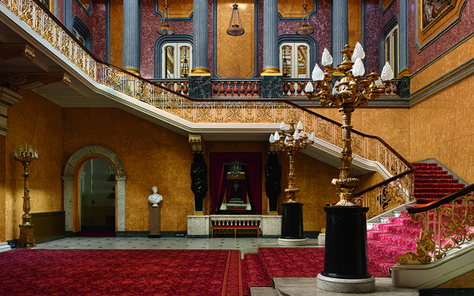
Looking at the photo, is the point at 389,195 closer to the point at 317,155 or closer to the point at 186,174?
the point at 317,155

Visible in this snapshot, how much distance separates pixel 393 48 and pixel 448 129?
4.81 meters

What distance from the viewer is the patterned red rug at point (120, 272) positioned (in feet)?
17.5

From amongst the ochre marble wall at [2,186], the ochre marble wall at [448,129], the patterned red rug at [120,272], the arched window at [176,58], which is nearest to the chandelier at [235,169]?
the patterned red rug at [120,272]

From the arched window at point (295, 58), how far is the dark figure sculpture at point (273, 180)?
178 inches

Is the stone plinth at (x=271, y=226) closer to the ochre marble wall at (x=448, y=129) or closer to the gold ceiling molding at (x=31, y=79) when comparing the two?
the ochre marble wall at (x=448, y=129)

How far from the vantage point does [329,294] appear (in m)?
4.13

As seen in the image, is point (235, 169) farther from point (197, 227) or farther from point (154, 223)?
point (154, 223)

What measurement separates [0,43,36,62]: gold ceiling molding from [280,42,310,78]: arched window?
958 cm

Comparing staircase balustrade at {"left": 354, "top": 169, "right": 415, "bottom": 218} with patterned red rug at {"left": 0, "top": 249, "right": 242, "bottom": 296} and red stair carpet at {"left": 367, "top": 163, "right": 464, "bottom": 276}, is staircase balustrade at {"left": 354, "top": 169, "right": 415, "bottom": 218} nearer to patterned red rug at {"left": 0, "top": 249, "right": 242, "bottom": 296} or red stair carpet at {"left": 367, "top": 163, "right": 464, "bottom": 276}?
red stair carpet at {"left": 367, "top": 163, "right": 464, "bottom": 276}

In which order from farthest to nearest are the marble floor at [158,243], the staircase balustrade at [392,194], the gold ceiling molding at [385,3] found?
the gold ceiling molding at [385,3]
the marble floor at [158,243]
the staircase balustrade at [392,194]

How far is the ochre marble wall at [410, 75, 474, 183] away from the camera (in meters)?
9.44

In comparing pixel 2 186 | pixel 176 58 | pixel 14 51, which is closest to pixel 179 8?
pixel 176 58

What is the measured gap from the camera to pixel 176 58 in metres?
15.1

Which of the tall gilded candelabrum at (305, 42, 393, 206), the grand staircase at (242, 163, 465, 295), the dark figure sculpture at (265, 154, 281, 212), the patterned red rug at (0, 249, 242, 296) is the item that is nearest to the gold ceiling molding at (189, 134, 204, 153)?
the dark figure sculpture at (265, 154, 281, 212)
